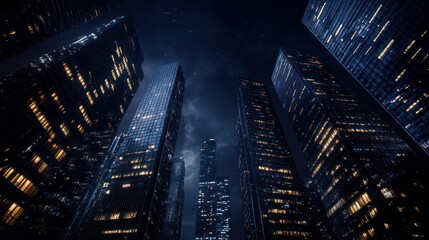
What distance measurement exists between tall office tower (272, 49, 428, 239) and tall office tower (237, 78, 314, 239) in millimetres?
11287

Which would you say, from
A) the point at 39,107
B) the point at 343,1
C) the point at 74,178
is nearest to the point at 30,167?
the point at 39,107

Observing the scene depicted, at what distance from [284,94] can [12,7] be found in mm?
147394

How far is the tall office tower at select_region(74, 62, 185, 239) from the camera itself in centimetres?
7625

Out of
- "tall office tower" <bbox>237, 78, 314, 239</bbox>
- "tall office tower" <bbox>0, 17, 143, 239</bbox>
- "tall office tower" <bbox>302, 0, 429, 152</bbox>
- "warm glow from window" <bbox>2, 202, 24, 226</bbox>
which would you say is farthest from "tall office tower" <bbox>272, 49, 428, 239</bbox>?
"tall office tower" <bbox>0, 17, 143, 239</bbox>

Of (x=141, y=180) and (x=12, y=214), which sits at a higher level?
(x=141, y=180)

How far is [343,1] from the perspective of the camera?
10388cm

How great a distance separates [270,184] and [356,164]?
137 feet

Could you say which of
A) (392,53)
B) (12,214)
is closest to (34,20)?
(12,214)

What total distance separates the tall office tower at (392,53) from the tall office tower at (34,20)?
118448 millimetres

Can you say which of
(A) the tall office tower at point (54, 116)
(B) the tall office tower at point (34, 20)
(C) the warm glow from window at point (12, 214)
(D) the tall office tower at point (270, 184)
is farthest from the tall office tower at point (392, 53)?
(B) the tall office tower at point (34, 20)

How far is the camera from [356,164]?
268ft

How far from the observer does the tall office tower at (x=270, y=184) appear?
317ft

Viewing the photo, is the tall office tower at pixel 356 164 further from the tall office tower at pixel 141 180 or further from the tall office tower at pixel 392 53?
the tall office tower at pixel 141 180

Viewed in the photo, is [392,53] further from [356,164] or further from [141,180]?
[141,180]
